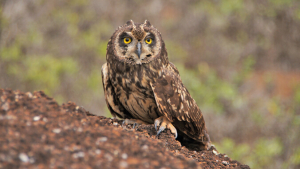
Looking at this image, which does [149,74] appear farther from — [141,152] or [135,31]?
[141,152]

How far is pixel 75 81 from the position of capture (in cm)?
937

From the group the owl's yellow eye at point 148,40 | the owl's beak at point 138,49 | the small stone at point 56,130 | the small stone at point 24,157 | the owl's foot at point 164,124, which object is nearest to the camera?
the small stone at point 24,157

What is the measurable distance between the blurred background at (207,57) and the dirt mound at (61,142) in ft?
18.6

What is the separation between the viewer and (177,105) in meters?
3.73

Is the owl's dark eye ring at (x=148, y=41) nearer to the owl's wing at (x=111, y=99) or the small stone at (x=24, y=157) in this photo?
the owl's wing at (x=111, y=99)

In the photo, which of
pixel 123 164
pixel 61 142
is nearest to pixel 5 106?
pixel 61 142

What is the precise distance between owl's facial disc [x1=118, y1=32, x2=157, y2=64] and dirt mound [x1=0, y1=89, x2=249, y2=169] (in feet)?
4.19

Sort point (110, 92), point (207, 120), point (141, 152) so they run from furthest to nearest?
point (207, 120), point (110, 92), point (141, 152)

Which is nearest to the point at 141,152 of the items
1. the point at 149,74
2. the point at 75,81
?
the point at 149,74

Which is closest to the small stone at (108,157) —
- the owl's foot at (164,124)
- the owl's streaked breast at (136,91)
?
the owl's foot at (164,124)

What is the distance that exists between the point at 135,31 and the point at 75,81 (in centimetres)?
601

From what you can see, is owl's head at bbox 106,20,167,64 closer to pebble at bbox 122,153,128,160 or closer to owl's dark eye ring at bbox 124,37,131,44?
owl's dark eye ring at bbox 124,37,131,44

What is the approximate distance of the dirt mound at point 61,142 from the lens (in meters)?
1.92

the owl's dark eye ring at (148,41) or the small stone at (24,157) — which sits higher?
the owl's dark eye ring at (148,41)
